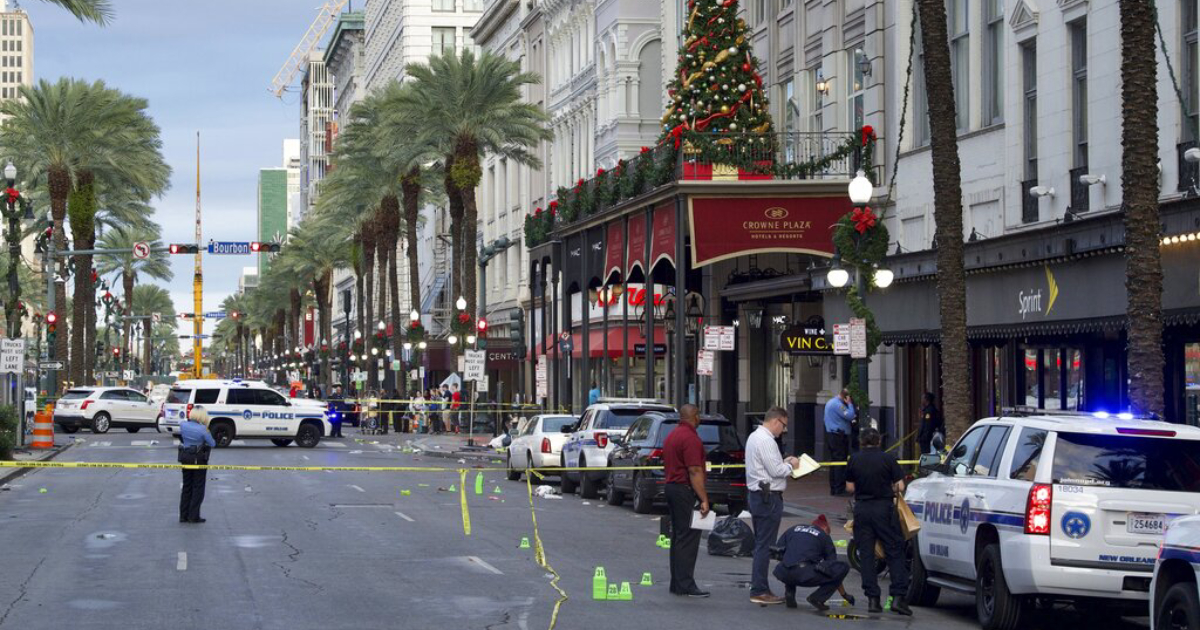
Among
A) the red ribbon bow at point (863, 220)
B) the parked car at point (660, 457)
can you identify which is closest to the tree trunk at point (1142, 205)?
the red ribbon bow at point (863, 220)

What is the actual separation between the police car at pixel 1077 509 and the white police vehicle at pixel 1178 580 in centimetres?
152

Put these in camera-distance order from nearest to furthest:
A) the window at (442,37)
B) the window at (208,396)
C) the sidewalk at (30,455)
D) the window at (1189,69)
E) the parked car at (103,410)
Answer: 1. the window at (1189,69)
2. the sidewalk at (30,455)
3. the window at (208,396)
4. the parked car at (103,410)
5. the window at (442,37)

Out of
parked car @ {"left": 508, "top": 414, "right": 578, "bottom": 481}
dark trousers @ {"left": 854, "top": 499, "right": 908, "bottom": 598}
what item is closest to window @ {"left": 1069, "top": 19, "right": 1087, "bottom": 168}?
parked car @ {"left": 508, "top": 414, "right": 578, "bottom": 481}

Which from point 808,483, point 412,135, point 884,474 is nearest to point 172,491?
point 808,483

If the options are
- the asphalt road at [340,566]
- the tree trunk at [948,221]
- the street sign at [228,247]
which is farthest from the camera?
the street sign at [228,247]

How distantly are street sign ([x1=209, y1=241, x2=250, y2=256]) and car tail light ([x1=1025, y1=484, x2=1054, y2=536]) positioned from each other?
6806 centimetres

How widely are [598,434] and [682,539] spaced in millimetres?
13727

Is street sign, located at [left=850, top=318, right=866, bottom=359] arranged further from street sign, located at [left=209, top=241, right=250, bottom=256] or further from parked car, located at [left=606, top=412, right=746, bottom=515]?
street sign, located at [left=209, top=241, right=250, bottom=256]

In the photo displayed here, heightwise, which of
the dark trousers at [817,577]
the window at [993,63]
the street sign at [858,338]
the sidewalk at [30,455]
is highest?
the window at [993,63]

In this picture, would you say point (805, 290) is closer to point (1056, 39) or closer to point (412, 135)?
point (1056, 39)

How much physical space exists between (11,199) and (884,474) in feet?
112

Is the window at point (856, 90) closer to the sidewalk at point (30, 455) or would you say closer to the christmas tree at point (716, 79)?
the christmas tree at point (716, 79)

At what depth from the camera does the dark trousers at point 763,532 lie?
16.2 m

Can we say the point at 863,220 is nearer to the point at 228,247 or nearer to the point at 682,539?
the point at 682,539
